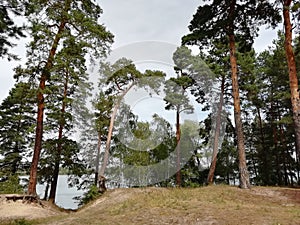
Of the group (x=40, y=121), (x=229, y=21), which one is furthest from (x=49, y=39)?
Result: (x=229, y=21)

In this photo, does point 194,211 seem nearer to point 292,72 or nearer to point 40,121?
point 292,72

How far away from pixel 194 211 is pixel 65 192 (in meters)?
19.4

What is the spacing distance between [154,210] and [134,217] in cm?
85

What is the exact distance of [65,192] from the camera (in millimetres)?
23250

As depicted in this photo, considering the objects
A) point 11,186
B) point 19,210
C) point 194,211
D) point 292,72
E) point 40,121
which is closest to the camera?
point 194,211

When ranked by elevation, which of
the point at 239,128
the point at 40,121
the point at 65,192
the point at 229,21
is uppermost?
the point at 229,21

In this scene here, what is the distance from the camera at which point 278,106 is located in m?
A: 20.6

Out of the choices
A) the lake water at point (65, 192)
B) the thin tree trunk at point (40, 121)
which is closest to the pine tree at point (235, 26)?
the thin tree trunk at point (40, 121)

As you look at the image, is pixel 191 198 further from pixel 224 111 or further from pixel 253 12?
pixel 224 111

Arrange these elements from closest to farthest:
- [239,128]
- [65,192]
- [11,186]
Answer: [239,128], [11,186], [65,192]

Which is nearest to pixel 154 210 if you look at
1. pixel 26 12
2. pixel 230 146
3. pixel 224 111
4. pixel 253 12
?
pixel 26 12

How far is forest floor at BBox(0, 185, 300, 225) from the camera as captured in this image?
5.93 m

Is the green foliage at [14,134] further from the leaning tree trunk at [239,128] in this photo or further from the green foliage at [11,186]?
the leaning tree trunk at [239,128]

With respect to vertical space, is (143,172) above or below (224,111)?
below
